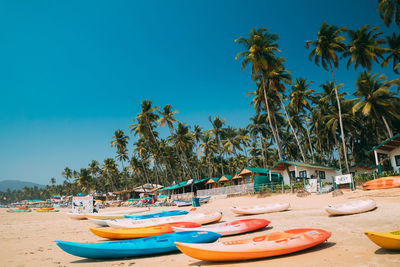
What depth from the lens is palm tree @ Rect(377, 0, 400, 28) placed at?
68.7 feet

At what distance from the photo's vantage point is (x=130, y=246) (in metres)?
6.18

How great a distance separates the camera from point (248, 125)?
47.9 meters

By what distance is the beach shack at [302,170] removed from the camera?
27500 millimetres

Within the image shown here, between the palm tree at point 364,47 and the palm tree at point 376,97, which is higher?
the palm tree at point 364,47

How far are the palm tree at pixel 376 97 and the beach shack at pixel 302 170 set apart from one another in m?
7.41

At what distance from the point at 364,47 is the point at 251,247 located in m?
31.1

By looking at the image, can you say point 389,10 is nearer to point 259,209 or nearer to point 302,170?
point 302,170

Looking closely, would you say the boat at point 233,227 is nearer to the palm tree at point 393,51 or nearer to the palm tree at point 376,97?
the palm tree at point 376,97

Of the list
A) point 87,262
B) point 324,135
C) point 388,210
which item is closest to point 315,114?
point 324,135

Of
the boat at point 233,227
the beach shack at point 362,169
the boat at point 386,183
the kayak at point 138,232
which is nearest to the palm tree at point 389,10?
the boat at point 386,183

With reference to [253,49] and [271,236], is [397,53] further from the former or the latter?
[271,236]

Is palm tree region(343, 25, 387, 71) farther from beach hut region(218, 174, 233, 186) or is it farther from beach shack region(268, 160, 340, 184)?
beach hut region(218, 174, 233, 186)

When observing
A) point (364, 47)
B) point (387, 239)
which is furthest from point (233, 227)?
point (364, 47)

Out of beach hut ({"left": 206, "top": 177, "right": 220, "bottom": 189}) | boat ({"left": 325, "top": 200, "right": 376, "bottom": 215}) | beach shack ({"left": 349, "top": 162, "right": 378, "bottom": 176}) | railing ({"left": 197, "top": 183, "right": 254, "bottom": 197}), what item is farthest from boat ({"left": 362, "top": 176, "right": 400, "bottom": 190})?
beach hut ({"left": 206, "top": 177, "right": 220, "bottom": 189})
